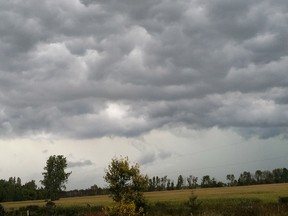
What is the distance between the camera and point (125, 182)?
93.5 ft

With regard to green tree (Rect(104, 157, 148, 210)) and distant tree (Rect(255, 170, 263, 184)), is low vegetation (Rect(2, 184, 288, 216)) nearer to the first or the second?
green tree (Rect(104, 157, 148, 210))

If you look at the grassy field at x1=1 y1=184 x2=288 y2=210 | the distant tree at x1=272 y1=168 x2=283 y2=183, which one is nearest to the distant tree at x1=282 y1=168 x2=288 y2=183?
the distant tree at x1=272 y1=168 x2=283 y2=183

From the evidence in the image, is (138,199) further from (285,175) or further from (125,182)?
(285,175)

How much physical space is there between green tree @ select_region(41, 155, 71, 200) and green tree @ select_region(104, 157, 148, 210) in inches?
4712

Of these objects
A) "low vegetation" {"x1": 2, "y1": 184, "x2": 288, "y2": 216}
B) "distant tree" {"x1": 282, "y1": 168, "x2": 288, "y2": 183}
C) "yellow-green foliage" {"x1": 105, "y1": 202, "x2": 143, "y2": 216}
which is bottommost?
"low vegetation" {"x1": 2, "y1": 184, "x2": 288, "y2": 216}

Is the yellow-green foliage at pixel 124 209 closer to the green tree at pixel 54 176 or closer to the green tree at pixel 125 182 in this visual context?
the green tree at pixel 125 182

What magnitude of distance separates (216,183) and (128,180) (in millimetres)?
128965

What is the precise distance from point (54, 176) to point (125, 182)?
121 m

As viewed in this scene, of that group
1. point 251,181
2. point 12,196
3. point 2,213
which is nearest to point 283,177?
point 251,181

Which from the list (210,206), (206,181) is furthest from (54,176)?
(210,206)

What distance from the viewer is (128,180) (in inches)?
1122

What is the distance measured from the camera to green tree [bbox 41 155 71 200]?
14412 cm

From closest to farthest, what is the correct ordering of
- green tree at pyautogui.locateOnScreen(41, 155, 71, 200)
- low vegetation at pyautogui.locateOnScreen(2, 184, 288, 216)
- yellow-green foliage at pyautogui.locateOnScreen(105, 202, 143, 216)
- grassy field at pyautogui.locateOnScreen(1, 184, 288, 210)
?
1. yellow-green foliage at pyautogui.locateOnScreen(105, 202, 143, 216)
2. low vegetation at pyautogui.locateOnScreen(2, 184, 288, 216)
3. grassy field at pyautogui.locateOnScreen(1, 184, 288, 210)
4. green tree at pyautogui.locateOnScreen(41, 155, 71, 200)

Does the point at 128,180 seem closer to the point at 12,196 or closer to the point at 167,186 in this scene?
the point at 12,196
